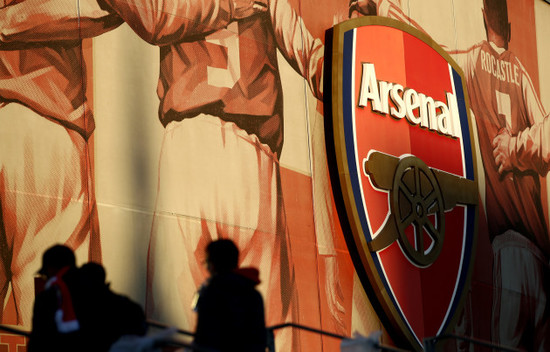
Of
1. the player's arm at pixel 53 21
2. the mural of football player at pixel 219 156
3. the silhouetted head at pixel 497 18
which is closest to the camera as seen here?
the player's arm at pixel 53 21

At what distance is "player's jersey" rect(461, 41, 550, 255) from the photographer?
16.5 meters

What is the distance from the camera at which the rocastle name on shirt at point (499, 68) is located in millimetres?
17078

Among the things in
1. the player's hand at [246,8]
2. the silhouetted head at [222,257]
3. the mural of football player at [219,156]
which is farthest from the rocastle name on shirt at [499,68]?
the silhouetted head at [222,257]

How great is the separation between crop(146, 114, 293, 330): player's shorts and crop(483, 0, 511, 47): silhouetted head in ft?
23.0

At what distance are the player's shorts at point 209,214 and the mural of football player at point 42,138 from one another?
38.5 inches

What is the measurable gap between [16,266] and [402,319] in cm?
590

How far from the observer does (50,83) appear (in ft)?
32.3

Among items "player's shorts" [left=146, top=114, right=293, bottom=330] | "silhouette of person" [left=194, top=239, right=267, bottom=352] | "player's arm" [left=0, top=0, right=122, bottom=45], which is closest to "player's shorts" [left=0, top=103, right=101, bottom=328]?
"player's arm" [left=0, top=0, right=122, bottom=45]

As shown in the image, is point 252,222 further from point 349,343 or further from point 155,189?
point 349,343

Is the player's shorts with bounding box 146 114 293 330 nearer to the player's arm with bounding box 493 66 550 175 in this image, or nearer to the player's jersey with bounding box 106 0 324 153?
the player's jersey with bounding box 106 0 324 153

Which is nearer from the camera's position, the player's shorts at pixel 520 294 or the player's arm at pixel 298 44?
the player's arm at pixel 298 44

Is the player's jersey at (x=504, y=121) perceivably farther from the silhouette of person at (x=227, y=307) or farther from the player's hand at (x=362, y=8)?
the silhouette of person at (x=227, y=307)

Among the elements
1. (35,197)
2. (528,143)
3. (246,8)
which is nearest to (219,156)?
(246,8)

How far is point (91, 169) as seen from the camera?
9.98 m
